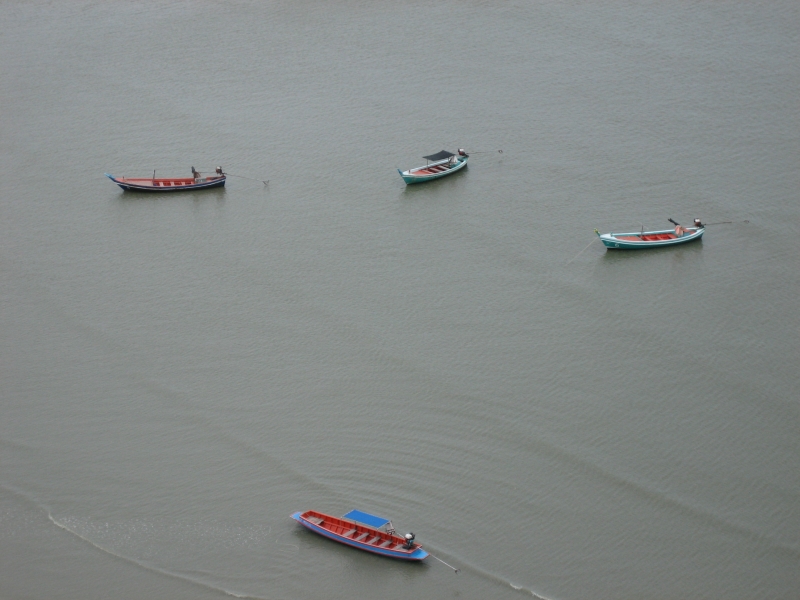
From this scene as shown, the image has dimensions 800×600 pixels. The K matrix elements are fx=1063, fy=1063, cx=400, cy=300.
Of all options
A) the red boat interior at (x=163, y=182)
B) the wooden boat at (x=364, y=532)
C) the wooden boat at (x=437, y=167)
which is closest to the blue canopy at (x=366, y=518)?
the wooden boat at (x=364, y=532)

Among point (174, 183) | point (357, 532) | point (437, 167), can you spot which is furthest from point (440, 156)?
point (357, 532)

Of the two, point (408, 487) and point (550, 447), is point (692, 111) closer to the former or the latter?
point (550, 447)

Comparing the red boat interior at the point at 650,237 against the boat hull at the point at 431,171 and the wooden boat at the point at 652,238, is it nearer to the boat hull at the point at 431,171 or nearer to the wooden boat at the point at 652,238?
the wooden boat at the point at 652,238

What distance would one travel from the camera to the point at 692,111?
1454 inches

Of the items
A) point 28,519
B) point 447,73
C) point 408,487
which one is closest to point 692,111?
point 447,73

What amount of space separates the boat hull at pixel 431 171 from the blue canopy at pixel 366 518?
1541cm

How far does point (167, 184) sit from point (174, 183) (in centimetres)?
22

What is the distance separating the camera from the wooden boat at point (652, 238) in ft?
96.4

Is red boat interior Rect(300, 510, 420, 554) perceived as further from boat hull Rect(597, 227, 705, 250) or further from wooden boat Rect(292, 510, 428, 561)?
boat hull Rect(597, 227, 705, 250)

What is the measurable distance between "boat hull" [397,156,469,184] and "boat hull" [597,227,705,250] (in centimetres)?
615

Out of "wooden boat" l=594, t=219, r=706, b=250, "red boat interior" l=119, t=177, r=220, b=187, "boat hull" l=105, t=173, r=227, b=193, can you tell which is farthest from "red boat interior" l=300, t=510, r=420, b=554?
"red boat interior" l=119, t=177, r=220, b=187

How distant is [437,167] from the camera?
34281 mm

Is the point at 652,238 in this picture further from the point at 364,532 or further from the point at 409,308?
the point at 364,532

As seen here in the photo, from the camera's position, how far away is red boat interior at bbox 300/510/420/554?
19.5 m
